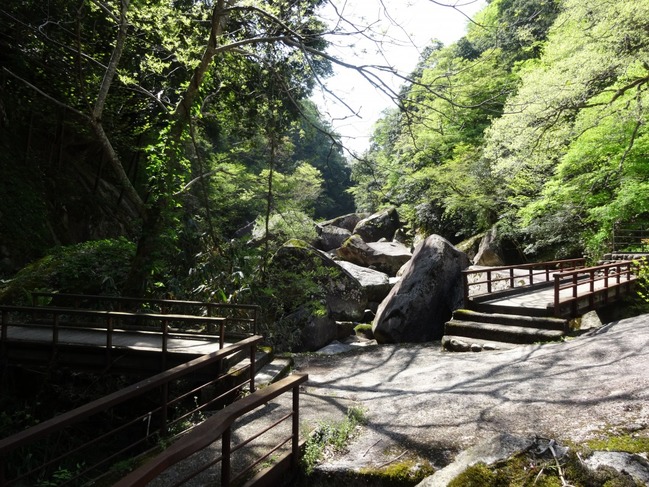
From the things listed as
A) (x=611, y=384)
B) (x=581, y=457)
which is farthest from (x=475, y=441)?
(x=611, y=384)

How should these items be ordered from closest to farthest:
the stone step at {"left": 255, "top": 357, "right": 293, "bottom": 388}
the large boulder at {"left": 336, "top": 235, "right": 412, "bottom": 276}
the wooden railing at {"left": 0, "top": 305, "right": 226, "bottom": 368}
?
the wooden railing at {"left": 0, "top": 305, "right": 226, "bottom": 368} < the stone step at {"left": 255, "top": 357, "right": 293, "bottom": 388} < the large boulder at {"left": 336, "top": 235, "right": 412, "bottom": 276}

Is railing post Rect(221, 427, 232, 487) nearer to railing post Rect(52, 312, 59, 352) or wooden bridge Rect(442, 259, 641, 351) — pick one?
railing post Rect(52, 312, 59, 352)

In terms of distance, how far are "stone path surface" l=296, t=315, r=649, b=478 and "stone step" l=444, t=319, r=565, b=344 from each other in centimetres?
77

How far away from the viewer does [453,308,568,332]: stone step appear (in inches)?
361

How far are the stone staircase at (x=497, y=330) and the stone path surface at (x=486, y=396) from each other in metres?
0.67

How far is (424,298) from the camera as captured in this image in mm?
11750

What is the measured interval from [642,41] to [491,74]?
12.0 m

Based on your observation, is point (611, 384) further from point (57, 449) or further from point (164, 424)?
point (57, 449)

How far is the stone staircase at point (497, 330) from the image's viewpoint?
9.05 m

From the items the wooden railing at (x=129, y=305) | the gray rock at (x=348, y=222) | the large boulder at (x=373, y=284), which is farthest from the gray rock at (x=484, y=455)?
the gray rock at (x=348, y=222)

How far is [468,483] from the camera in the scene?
2.91 metres

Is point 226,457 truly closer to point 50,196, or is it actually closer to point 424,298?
point 424,298

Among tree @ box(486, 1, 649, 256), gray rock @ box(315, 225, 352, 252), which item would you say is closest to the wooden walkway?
tree @ box(486, 1, 649, 256)

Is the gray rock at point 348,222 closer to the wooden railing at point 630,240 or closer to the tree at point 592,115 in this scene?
the tree at point 592,115
